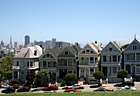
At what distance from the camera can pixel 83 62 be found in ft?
183

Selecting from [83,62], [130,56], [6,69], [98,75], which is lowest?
[98,75]

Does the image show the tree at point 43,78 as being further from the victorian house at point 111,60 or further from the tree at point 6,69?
the victorian house at point 111,60

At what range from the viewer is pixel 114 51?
5431 centimetres

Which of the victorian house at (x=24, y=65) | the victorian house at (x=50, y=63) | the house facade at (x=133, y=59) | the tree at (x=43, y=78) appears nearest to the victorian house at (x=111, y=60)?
the house facade at (x=133, y=59)

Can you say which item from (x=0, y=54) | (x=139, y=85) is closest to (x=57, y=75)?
(x=139, y=85)

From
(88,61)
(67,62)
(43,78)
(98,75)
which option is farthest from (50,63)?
(98,75)

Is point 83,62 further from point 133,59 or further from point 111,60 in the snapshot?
point 133,59

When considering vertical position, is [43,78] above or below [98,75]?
below

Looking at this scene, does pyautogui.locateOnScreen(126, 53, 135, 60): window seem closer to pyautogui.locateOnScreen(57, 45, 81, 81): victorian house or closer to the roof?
pyautogui.locateOnScreen(57, 45, 81, 81): victorian house

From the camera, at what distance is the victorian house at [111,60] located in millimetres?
53969

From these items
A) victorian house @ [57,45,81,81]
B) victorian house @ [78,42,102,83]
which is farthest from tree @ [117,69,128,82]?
victorian house @ [57,45,81,81]

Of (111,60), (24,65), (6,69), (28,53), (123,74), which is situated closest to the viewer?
(123,74)

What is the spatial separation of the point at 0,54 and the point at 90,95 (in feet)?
224

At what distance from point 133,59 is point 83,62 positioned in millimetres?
12290
